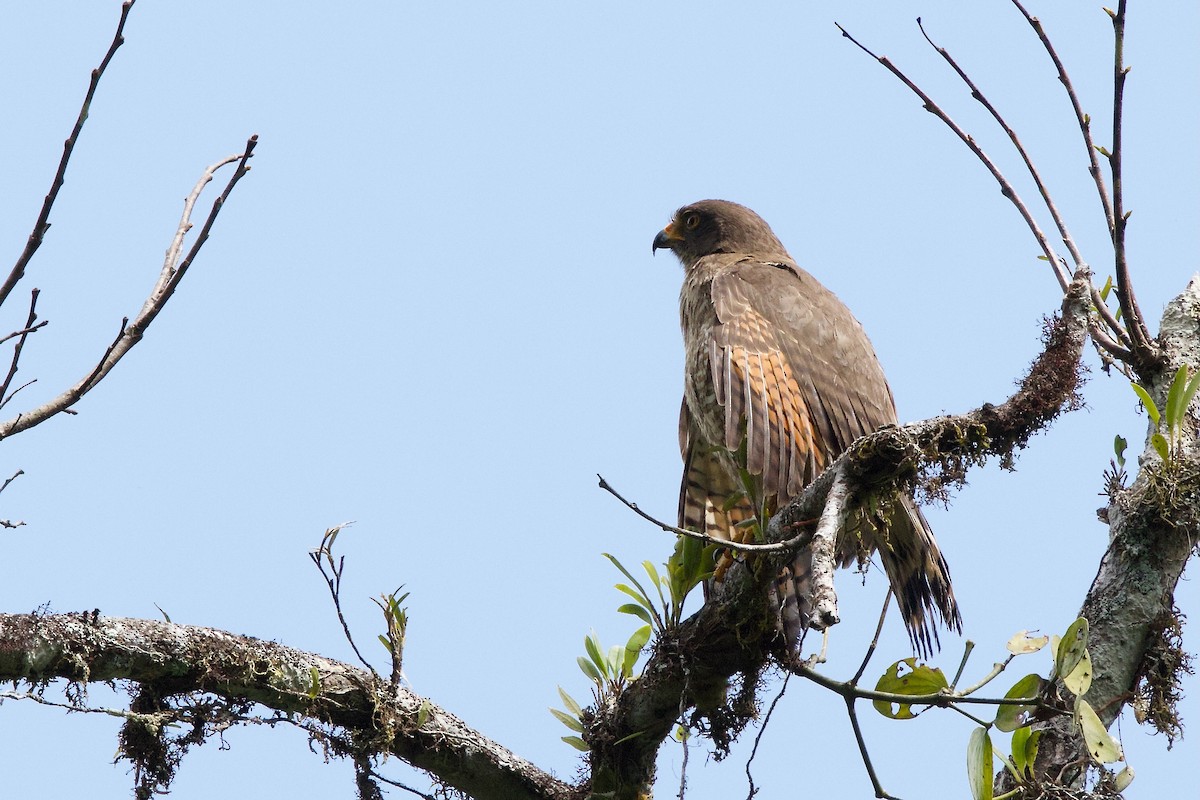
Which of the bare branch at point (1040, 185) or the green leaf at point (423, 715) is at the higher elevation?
the bare branch at point (1040, 185)

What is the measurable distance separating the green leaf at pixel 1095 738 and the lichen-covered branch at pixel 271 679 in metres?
1.65

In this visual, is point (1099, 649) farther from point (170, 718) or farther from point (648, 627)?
point (170, 718)

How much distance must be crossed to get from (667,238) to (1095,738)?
433 cm

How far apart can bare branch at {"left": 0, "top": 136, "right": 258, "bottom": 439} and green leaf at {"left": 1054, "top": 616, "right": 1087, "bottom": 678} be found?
2256 mm

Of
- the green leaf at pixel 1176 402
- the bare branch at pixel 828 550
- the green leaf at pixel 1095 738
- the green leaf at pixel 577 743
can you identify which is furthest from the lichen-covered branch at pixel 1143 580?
the green leaf at pixel 577 743

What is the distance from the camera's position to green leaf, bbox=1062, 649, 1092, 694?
281 centimetres

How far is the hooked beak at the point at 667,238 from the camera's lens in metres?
6.64

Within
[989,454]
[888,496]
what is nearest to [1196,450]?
[989,454]

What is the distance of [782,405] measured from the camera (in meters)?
4.65

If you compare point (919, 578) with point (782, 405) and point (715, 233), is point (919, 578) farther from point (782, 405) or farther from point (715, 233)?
point (715, 233)

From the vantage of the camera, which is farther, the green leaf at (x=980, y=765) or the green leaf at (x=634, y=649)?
the green leaf at (x=634, y=649)

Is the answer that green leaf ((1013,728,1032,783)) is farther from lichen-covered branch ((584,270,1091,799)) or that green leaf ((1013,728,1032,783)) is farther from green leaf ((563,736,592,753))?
green leaf ((563,736,592,753))

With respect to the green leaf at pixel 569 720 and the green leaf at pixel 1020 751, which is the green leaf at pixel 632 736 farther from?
the green leaf at pixel 1020 751

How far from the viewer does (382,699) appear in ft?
11.4
